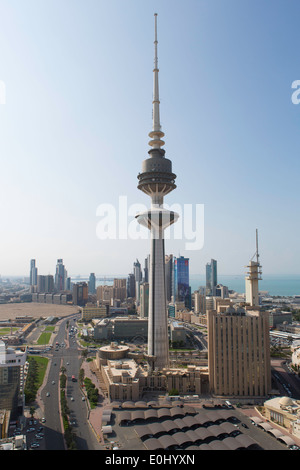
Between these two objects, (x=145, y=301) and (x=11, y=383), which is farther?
(x=145, y=301)

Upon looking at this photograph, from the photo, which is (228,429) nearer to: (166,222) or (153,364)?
(153,364)

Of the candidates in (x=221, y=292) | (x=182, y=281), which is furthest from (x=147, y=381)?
(x=221, y=292)

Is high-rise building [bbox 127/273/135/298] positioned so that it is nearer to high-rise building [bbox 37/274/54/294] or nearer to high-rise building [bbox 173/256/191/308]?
high-rise building [bbox 173/256/191/308]

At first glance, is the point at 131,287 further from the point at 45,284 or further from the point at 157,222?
the point at 157,222

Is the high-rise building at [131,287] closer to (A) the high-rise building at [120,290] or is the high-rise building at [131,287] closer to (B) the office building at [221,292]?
(A) the high-rise building at [120,290]

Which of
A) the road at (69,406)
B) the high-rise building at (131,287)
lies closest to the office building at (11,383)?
the road at (69,406)

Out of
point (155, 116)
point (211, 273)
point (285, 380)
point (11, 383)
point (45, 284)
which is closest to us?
point (11, 383)

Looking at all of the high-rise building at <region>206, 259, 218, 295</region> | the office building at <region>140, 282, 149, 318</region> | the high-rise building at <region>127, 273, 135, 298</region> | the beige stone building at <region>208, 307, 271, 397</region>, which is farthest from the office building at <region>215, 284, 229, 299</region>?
the beige stone building at <region>208, 307, 271, 397</region>
